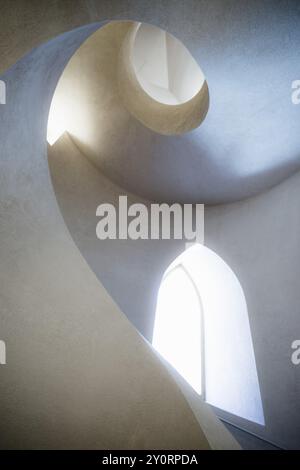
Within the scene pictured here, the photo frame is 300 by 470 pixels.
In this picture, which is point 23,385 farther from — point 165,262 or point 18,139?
point 165,262

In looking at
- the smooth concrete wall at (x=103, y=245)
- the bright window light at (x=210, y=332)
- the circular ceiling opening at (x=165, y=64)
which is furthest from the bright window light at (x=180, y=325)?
the circular ceiling opening at (x=165, y=64)

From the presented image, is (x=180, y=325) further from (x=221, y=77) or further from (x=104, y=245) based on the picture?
(x=221, y=77)

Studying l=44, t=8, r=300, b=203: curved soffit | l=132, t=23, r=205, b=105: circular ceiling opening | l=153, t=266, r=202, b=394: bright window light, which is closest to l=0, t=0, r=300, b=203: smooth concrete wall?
l=44, t=8, r=300, b=203: curved soffit

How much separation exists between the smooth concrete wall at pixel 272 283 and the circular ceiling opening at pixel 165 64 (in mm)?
3771

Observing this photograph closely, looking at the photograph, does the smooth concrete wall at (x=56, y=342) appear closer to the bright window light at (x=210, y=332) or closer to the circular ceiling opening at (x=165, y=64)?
the bright window light at (x=210, y=332)

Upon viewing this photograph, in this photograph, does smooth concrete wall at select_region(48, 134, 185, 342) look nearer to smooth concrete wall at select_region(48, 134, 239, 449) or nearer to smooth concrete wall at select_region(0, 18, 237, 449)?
smooth concrete wall at select_region(48, 134, 239, 449)

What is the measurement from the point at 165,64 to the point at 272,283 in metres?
7.57

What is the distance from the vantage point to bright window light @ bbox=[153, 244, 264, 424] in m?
8.04

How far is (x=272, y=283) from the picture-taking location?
7324 mm

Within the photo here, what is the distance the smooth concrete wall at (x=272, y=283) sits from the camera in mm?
6563

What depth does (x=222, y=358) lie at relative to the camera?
9.20 meters

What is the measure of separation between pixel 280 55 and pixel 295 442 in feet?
19.6

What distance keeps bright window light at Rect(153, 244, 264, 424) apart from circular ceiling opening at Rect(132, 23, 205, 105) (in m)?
4.39

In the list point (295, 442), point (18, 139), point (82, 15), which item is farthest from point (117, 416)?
point (82, 15)
